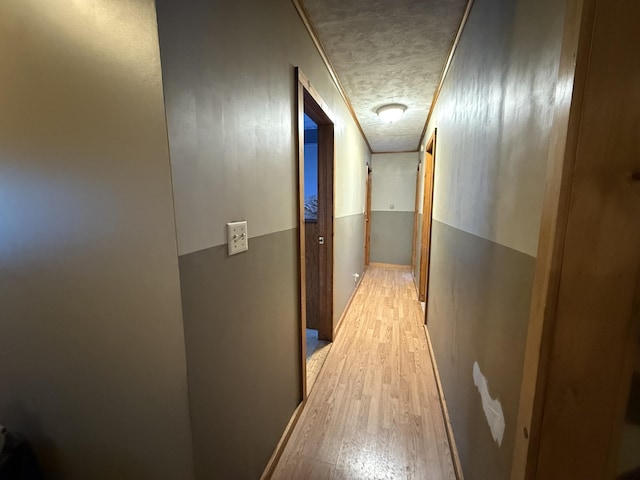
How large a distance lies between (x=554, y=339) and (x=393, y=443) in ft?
4.39

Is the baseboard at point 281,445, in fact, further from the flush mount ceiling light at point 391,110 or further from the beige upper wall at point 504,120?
the flush mount ceiling light at point 391,110

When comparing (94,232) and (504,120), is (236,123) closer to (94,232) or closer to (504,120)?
(94,232)

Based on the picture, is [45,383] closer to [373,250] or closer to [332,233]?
[332,233]

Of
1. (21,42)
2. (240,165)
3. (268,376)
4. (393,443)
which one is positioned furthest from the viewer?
(393,443)

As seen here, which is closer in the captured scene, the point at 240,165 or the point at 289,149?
the point at 240,165

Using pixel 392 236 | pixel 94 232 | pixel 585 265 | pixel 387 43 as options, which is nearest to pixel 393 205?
pixel 392 236

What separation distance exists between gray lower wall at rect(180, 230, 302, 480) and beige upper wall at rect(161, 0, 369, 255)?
0.11m

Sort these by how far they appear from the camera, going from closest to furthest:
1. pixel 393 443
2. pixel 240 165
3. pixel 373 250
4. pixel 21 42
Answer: pixel 21 42 → pixel 240 165 → pixel 393 443 → pixel 373 250

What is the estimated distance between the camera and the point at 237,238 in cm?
94

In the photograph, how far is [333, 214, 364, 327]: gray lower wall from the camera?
101 inches

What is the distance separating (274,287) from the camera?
126 centimetres

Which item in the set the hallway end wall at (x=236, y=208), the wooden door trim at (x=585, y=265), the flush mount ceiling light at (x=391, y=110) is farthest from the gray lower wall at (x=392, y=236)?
the wooden door trim at (x=585, y=265)

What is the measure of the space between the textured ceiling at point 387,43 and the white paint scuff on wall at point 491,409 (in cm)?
184

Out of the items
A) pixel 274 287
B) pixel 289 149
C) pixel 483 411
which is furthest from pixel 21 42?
pixel 483 411
